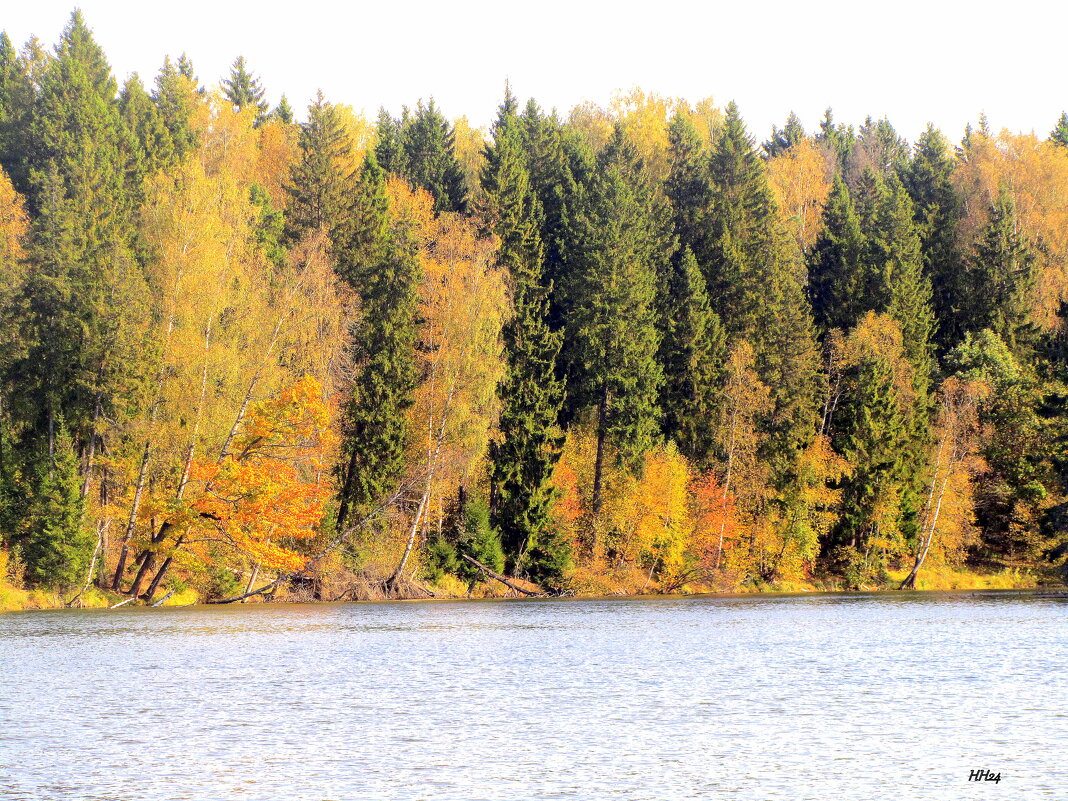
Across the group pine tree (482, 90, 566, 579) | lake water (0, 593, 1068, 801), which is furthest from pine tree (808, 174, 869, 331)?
lake water (0, 593, 1068, 801)

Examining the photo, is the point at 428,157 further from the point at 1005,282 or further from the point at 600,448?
the point at 1005,282

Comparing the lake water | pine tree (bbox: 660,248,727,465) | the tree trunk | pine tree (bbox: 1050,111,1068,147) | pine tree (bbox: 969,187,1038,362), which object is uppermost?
pine tree (bbox: 1050,111,1068,147)

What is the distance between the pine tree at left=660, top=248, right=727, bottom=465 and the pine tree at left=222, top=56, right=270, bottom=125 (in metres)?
63.5

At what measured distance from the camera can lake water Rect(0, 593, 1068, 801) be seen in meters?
19.0

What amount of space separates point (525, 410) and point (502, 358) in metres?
4.22

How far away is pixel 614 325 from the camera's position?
87.5 meters

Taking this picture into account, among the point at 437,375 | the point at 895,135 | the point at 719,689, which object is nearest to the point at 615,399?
the point at 437,375

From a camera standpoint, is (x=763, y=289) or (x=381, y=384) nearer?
(x=381, y=384)

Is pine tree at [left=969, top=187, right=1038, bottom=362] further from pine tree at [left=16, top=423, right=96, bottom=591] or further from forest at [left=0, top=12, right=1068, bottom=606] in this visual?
pine tree at [left=16, top=423, right=96, bottom=591]

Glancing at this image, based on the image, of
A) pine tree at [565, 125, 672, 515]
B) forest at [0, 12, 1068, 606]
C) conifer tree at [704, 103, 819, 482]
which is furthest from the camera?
conifer tree at [704, 103, 819, 482]

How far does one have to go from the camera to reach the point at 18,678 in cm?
3281

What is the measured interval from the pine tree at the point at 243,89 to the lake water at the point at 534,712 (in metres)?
96.9

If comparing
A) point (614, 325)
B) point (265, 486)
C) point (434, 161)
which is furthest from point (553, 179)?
point (265, 486)

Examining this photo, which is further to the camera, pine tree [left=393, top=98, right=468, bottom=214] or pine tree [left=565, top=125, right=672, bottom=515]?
pine tree [left=393, top=98, right=468, bottom=214]
